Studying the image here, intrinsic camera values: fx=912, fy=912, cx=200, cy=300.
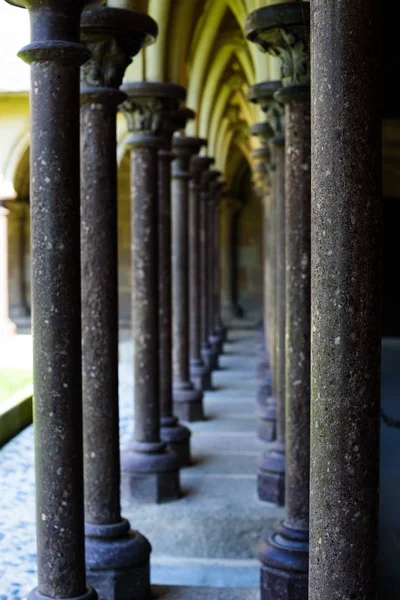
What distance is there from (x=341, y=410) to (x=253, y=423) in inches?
304

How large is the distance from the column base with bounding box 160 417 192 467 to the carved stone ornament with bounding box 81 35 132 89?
156 inches

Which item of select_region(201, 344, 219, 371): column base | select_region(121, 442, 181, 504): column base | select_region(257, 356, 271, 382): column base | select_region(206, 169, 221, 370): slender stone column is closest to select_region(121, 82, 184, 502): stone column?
select_region(121, 442, 181, 504): column base

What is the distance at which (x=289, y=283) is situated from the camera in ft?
16.2

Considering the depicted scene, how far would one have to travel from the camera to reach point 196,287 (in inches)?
512

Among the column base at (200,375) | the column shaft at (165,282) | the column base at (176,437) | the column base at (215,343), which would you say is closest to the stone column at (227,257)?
the column base at (215,343)

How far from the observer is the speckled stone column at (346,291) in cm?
288

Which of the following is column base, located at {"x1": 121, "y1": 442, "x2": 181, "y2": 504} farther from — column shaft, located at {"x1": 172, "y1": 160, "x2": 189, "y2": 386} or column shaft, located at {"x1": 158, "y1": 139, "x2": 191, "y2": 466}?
column shaft, located at {"x1": 172, "y1": 160, "x2": 189, "y2": 386}

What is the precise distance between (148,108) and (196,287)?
224 inches

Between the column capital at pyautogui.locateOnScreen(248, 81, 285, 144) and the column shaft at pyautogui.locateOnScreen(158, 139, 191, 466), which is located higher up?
the column capital at pyautogui.locateOnScreen(248, 81, 285, 144)

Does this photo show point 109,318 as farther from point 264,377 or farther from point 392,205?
point 392,205

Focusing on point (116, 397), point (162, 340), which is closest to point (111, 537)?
point (116, 397)

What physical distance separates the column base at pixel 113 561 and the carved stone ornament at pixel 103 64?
2.50m

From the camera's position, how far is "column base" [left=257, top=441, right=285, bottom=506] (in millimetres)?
7172

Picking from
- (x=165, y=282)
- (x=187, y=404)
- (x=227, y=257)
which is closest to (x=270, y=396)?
(x=187, y=404)
